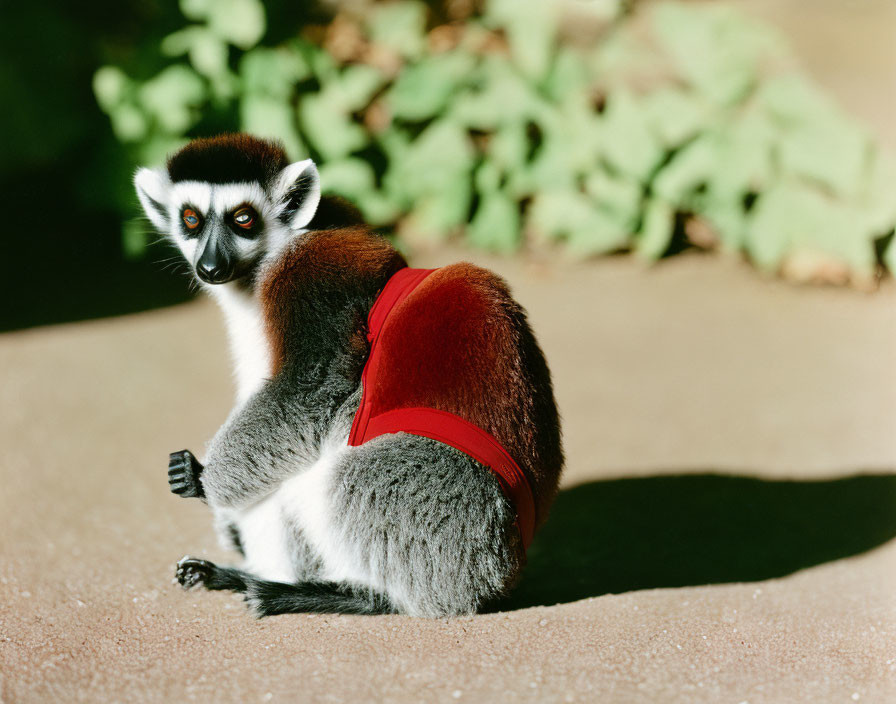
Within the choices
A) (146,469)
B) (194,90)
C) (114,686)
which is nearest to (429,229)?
(194,90)

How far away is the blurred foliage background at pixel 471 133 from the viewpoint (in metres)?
7.06

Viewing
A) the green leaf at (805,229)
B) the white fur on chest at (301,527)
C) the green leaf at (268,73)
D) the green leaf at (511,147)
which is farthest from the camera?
the green leaf at (511,147)

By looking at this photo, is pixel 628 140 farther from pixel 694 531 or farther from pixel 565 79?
pixel 694 531

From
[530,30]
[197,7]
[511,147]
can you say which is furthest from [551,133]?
[197,7]

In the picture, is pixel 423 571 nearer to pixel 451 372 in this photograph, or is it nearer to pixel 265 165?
pixel 451 372

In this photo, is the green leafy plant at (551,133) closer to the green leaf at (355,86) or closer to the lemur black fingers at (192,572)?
the green leaf at (355,86)

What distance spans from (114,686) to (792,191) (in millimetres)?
6242

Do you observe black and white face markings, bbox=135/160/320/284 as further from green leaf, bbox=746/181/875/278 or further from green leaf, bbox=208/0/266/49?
green leaf, bbox=746/181/875/278

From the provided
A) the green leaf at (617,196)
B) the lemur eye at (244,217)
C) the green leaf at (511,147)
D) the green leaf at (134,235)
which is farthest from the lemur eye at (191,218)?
the green leaf at (617,196)

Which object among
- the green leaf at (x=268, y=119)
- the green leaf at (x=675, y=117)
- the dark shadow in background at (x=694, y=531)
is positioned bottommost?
the dark shadow in background at (x=694, y=531)

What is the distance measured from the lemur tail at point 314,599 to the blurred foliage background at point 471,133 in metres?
4.49

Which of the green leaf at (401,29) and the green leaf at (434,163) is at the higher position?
the green leaf at (401,29)

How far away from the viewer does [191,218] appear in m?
3.06

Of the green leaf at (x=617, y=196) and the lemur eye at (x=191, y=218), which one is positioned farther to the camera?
the green leaf at (x=617, y=196)
